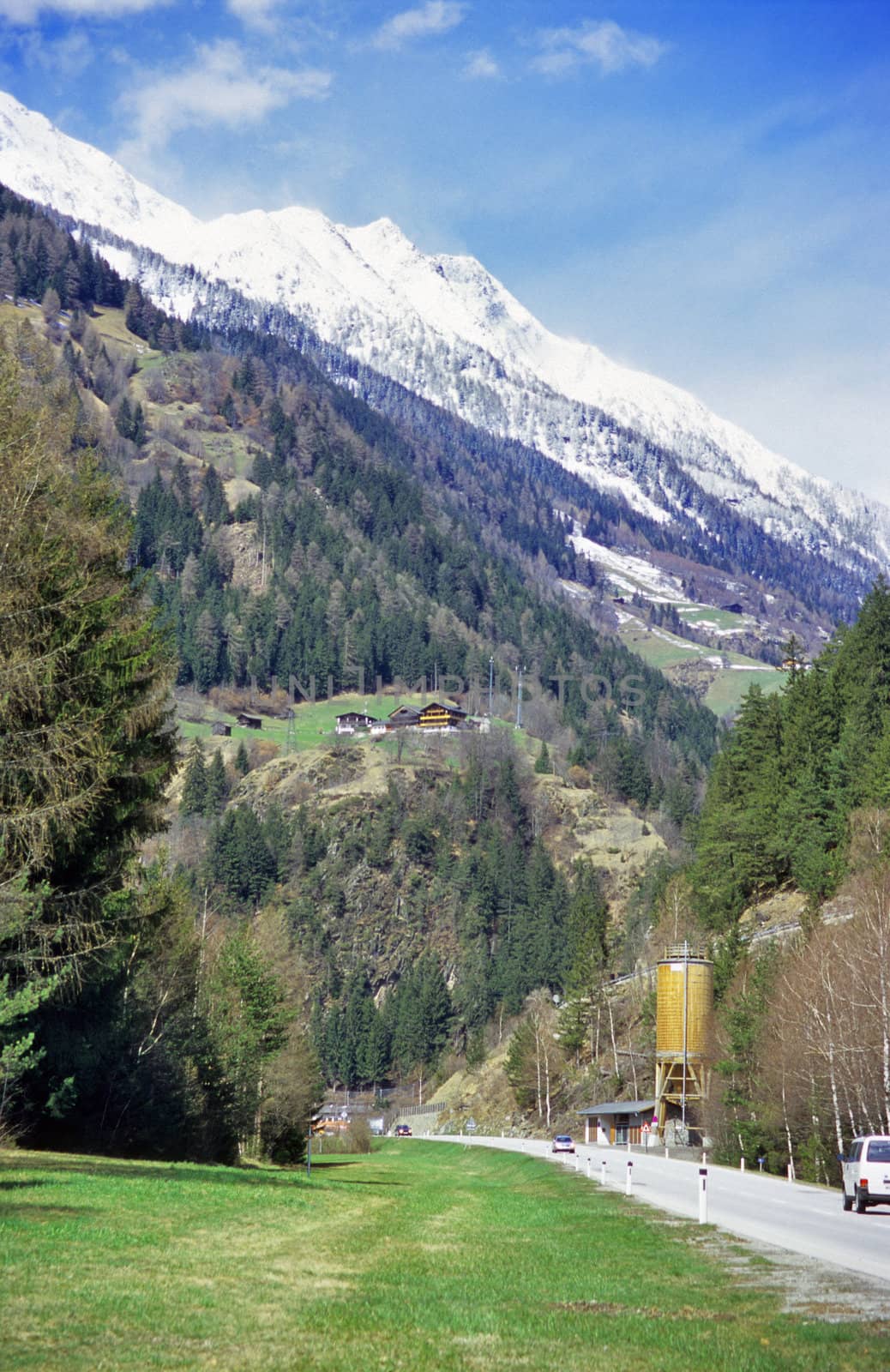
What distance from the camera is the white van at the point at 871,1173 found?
27891mm

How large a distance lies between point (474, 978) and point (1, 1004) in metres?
153

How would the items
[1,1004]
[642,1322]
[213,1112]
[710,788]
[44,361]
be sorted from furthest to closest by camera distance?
[710,788]
[213,1112]
[44,361]
[1,1004]
[642,1322]

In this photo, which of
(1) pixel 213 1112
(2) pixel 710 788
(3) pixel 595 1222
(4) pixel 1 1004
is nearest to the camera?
(4) pixel 1 1004

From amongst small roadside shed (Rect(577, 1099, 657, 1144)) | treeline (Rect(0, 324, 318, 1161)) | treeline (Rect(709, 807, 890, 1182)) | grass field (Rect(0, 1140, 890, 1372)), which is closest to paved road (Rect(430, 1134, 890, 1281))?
grass field (Rect(0, 1140, 890, 1372))

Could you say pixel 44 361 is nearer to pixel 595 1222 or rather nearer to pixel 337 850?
pixel 595 1222

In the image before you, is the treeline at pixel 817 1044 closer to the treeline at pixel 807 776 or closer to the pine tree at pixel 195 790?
the treeline at pixel 807 776

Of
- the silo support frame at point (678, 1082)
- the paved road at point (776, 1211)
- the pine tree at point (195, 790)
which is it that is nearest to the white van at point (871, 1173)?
the paved road at point (776, 1211)

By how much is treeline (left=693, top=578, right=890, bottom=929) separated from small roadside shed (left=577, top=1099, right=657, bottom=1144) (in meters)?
15.0

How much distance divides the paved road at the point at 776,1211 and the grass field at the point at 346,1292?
5.88 ft

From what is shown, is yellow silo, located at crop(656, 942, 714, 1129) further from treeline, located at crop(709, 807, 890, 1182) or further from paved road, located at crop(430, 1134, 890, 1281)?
paved road, located at crop(430, 1134, 890, 1281)

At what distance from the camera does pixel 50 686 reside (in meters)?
24.1

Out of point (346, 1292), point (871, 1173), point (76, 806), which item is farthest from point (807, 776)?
point (346, 1292)

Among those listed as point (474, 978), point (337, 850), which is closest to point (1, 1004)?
point (474, 978)

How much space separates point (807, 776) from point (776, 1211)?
5921 centimetres
